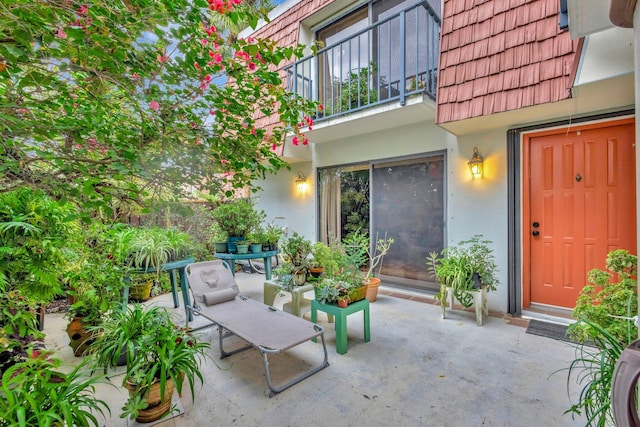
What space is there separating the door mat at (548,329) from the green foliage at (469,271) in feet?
1.76

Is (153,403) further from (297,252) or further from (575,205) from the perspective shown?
(575,205)

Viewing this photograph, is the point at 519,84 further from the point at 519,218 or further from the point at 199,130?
the point at 199,130

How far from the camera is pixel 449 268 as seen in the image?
362cm

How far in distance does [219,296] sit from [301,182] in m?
3.40

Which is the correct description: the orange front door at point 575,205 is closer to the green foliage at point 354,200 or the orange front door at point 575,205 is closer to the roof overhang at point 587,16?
the roof overhang at point 587,16

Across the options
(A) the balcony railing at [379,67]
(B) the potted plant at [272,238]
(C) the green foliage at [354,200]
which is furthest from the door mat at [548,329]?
(B) the potted plant at [272,238]

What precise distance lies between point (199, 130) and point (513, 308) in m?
4.00

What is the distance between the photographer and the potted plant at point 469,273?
349cm

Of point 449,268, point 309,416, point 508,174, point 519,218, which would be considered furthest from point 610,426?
point 508,174

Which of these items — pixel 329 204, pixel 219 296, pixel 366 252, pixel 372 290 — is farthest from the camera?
pixel 329 204

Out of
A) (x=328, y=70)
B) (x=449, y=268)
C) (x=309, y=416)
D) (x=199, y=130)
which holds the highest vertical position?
(x=328, y=70)

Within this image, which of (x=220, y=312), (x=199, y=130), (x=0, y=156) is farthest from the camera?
(x=220, y=312)

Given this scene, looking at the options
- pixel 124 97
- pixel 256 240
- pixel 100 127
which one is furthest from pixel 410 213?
pixel 100 127

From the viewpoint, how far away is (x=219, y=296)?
319 centimetres
